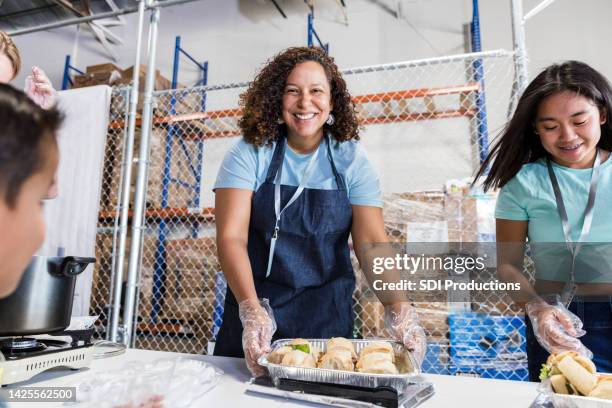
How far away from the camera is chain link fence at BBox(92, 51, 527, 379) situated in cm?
292

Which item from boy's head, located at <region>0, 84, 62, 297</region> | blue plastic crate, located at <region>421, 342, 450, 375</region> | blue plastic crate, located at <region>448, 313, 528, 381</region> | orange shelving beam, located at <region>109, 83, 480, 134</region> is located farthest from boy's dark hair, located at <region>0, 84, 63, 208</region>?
orange shelving beam, located at <region>109, 83, 480, 134</region>

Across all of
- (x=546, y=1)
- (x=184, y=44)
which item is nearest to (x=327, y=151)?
(x=546, y=1)

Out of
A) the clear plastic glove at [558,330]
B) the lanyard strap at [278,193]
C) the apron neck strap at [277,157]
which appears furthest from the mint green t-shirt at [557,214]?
the apron neck strap at [277,157]

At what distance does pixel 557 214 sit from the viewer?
132 centimetres

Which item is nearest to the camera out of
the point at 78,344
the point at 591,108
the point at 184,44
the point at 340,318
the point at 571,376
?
the point at 571,376

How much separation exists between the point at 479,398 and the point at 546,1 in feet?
7.19

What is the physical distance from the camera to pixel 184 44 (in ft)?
19.1

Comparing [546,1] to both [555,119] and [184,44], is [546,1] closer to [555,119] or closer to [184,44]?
[555,119]

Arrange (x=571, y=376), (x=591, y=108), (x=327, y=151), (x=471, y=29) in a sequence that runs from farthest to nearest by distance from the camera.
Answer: (x=471, y=29)
(x=327, y=151)
(x=591, y=108)
(x=571, y=376)

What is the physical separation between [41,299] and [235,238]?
554mm

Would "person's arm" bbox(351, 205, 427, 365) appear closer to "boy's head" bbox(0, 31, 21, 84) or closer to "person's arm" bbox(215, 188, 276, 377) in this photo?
"person's arm" bbox(215, 188, 276, 377)

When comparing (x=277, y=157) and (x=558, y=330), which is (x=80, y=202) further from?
(x=558, y=330)

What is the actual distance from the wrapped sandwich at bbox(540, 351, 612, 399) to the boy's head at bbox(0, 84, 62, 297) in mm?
885

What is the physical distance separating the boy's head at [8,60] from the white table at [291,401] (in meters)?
0.86
